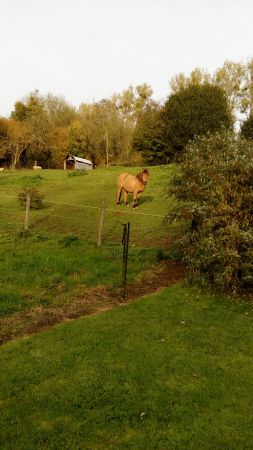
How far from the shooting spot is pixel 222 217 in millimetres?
11070

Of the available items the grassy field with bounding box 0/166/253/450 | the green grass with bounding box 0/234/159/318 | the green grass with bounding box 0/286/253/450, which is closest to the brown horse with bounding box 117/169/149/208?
the green grass with bounding box 0/234/159/318

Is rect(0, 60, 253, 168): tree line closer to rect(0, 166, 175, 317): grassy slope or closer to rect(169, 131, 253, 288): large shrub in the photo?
rect(0, 166, 175, 317): grassy slope

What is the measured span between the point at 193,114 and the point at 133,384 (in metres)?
40.2

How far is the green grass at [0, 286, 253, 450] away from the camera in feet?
17.5

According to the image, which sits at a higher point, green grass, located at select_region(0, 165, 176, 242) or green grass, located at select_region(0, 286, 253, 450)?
green grass, located at select_region(0, 165, 176, 242)

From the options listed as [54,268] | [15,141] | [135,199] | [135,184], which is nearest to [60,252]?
[54,268]

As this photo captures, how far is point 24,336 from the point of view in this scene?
337 inches

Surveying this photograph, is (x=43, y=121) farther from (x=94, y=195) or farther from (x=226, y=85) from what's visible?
(x=94, y=195)

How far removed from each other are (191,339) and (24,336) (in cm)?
368

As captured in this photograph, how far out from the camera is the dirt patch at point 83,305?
9.03 meters

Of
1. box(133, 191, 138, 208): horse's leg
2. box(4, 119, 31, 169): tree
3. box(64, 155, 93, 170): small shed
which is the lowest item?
box(133, 191, 138, 208): horse's leg

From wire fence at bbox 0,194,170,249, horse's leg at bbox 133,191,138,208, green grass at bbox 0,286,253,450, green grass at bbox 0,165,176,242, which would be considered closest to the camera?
green grass at bbox 0,286,253,450

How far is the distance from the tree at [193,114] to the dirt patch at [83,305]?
106ft

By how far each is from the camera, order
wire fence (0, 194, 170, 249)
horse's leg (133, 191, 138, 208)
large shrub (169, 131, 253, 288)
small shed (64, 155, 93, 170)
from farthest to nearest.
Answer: small shed (64, 155, 93, 170) → horse's leg (133, 191, 138, 208) → wire fence (0, 194, 170, 249) → large shrub (169, 131, 253, 288)
